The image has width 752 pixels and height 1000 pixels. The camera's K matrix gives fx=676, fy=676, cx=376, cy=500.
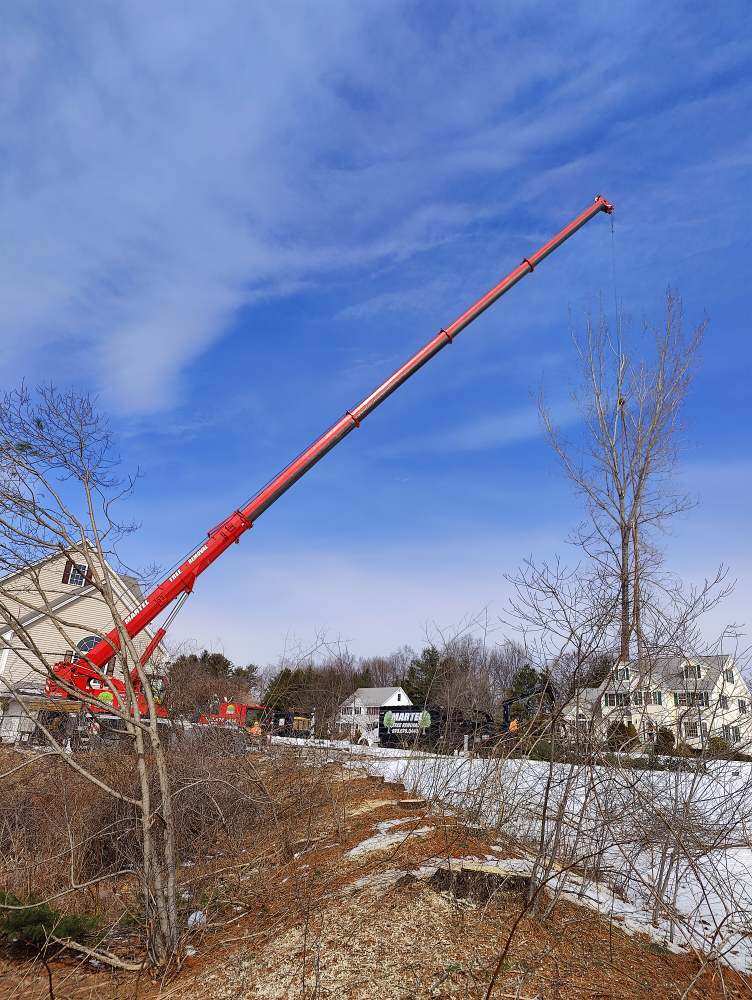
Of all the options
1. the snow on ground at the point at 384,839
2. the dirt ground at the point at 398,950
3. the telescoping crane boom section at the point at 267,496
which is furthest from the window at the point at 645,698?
the telescoping crane boom section at the point at 267,496

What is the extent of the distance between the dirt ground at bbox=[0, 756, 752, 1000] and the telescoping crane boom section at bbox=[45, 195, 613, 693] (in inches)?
295

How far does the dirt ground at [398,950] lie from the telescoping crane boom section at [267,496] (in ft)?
24.6

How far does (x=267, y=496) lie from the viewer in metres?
14.8

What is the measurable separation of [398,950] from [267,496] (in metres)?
10.9

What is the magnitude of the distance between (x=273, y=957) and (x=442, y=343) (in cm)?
1356

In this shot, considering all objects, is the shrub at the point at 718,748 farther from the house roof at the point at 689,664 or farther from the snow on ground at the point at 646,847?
the house roof at the point at 689,664

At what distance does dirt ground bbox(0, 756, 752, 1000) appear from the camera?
4281 millimetres

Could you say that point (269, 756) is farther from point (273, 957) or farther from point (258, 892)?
point (273, 957)

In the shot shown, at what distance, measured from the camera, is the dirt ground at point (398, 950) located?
14.0 ft

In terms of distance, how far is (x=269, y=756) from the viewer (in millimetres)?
13133

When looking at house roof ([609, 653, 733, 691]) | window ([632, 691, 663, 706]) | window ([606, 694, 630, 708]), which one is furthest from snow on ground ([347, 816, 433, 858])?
house roof ([609, 653, 733, 691])

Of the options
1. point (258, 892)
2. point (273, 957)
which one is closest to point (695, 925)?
point (273, 957)

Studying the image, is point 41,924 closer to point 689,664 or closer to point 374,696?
point 689,664

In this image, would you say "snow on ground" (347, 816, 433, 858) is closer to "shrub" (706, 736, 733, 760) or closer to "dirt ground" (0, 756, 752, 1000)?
"dirt ground" (0, 756, 752, 1000)
